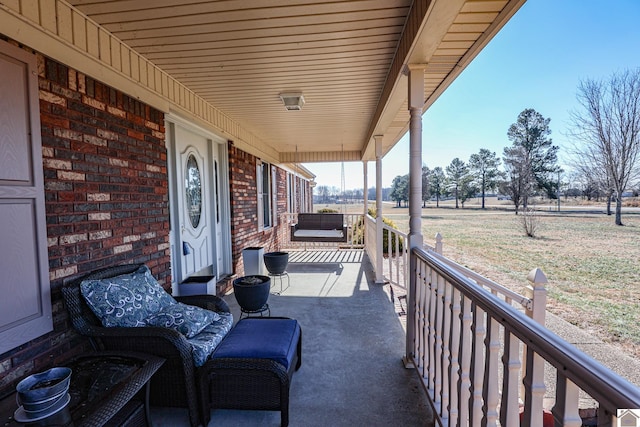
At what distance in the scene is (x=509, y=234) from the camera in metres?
11.4

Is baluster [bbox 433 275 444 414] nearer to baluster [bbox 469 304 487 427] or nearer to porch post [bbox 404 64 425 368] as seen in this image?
baluster [bbox 469 304 487 427]

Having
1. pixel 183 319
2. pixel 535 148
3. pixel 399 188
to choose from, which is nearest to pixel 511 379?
pixel 183 319

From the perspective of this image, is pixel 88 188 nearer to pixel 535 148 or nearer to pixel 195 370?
pixel 195 370

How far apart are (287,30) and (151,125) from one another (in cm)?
158

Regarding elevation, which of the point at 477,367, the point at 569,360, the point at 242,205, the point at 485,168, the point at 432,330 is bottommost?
the point at 432,330

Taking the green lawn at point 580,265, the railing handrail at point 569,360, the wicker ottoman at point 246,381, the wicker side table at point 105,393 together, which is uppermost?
the railing handrail at point 569,360

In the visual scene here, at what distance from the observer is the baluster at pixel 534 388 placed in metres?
0.87

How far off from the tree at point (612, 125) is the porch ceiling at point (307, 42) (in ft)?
13.3

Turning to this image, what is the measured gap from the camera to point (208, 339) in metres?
2.00

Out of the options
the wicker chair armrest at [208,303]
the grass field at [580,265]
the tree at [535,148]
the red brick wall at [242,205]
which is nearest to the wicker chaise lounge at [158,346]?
the wicker chair armrest at [208,303]

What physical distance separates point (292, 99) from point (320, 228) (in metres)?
3.91

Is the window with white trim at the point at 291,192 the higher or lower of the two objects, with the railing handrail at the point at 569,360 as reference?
higher

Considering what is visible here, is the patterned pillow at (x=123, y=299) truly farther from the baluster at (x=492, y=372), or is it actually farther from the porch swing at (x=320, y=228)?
the porch swing at (x=320, y=228)

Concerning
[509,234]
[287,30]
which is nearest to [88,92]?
[287,30]
